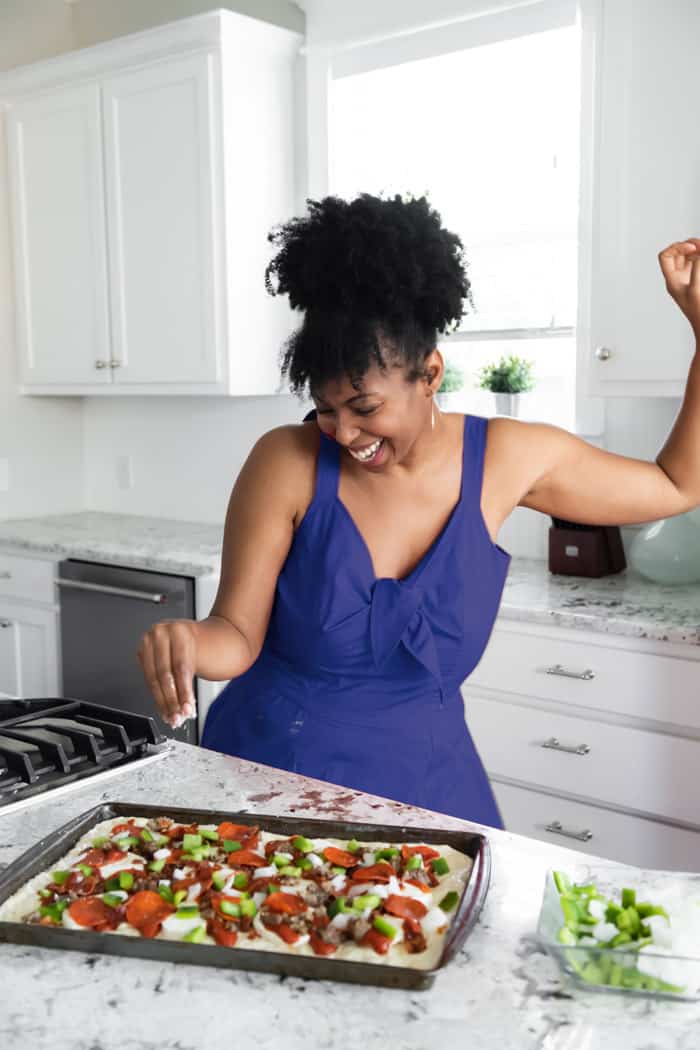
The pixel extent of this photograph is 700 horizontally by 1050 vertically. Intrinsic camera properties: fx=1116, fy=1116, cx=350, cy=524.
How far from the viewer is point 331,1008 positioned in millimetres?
899

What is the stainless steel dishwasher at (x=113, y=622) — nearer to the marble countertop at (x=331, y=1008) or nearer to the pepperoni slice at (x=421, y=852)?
the pepperoni slice at (x=421, y=852)

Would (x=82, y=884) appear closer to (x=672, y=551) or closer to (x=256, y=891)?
(x=256, y=891)

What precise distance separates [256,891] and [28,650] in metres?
A: 3.00

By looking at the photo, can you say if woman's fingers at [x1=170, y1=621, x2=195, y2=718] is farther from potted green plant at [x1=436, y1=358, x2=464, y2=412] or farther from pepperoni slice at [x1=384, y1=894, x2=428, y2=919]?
potted green plant at [x1=436, y1=358, x2=464, y2=412]

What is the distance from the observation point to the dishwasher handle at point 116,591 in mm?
A: 3336

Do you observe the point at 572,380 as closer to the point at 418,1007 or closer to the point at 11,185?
the point at 11,185

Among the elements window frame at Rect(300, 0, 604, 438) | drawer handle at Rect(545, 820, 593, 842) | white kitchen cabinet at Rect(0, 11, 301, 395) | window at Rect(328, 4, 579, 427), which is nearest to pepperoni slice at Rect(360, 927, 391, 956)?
drawer handle at Rect(545, 820, 593, 842)

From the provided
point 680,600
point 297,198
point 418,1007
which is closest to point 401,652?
point 418,1007

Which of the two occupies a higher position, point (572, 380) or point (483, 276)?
point (483, 276)

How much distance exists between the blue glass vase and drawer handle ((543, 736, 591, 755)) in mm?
547

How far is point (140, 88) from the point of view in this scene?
11.8 ft

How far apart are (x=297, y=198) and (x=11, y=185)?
1148mm

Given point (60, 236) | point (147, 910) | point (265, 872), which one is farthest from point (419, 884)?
point (60, 236)

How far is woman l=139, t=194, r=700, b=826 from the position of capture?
151 cm
